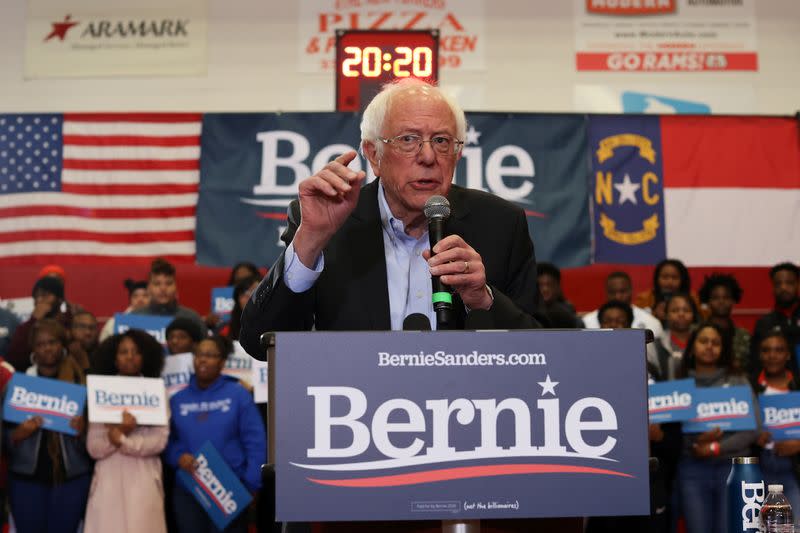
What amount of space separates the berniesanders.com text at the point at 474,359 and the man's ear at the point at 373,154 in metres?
0.92

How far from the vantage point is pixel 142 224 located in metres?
8.75

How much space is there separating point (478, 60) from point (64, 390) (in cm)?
542

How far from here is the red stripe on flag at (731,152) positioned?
884 centimetres

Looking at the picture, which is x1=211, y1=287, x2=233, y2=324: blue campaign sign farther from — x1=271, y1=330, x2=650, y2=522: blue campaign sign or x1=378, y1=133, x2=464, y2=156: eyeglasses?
x1=271, y1=330, x2=650, y2=522: blue campaign sign

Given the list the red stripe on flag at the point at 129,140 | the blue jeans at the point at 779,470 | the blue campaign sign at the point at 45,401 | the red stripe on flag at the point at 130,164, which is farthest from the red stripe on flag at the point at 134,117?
the blue jeans at the point at 779,470

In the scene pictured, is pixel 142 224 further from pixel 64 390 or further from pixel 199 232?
pixel 64 390

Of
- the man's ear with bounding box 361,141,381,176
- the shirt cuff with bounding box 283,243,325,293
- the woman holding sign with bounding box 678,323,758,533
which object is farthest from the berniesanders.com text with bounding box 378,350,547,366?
the woman holding sign with bounding box 678,323,758,533

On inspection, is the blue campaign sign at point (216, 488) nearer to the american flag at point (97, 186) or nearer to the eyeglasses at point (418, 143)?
the american flag at point (97, 186)

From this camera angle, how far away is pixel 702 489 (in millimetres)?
5910

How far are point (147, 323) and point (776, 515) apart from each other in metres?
5.47

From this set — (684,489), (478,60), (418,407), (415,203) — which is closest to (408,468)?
(418,407)

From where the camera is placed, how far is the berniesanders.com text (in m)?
1.69

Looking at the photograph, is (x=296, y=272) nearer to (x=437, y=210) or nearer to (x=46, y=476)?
(x=437, y=210)

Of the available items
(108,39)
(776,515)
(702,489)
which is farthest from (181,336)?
(776,515)
